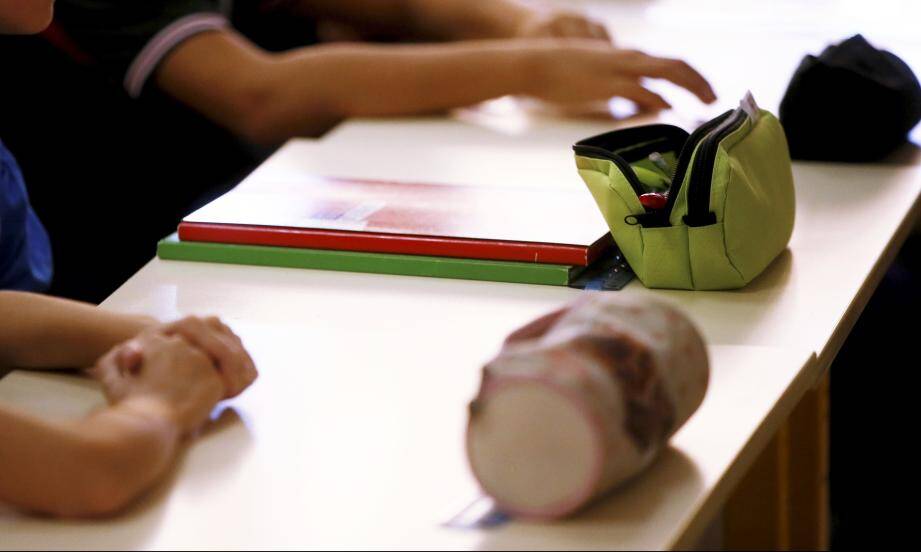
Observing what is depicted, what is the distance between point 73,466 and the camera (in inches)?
24.0

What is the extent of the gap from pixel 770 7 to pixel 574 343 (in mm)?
1171

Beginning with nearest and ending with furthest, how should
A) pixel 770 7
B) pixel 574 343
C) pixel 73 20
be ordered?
pixel 574 343 < pixel 73 20 < pixel 770 7

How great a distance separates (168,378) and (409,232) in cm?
27

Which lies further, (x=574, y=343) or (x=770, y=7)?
(x=770, y=7)

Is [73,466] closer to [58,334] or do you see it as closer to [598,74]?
[58,334]

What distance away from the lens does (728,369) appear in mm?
725

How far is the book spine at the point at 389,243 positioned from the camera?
2.89 feet

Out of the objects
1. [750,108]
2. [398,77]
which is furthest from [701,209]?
[398,77]

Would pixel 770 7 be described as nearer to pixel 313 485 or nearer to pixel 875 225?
pixel 875 225

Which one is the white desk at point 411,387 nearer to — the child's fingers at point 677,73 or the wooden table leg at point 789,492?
the child's fingers at point 677,73

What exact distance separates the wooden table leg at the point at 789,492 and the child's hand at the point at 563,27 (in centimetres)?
47

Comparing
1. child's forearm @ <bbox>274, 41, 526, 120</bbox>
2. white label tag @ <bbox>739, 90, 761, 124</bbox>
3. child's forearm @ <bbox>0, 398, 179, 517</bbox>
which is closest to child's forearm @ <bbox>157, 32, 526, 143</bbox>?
child's forearm @ <bbox>274, 41, 526, 120</bbox>

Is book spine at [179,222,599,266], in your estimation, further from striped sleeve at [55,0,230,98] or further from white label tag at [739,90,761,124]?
striped sleeve at [55,0,230,98]

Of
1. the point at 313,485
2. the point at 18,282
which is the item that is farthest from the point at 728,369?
the point at 18,282
